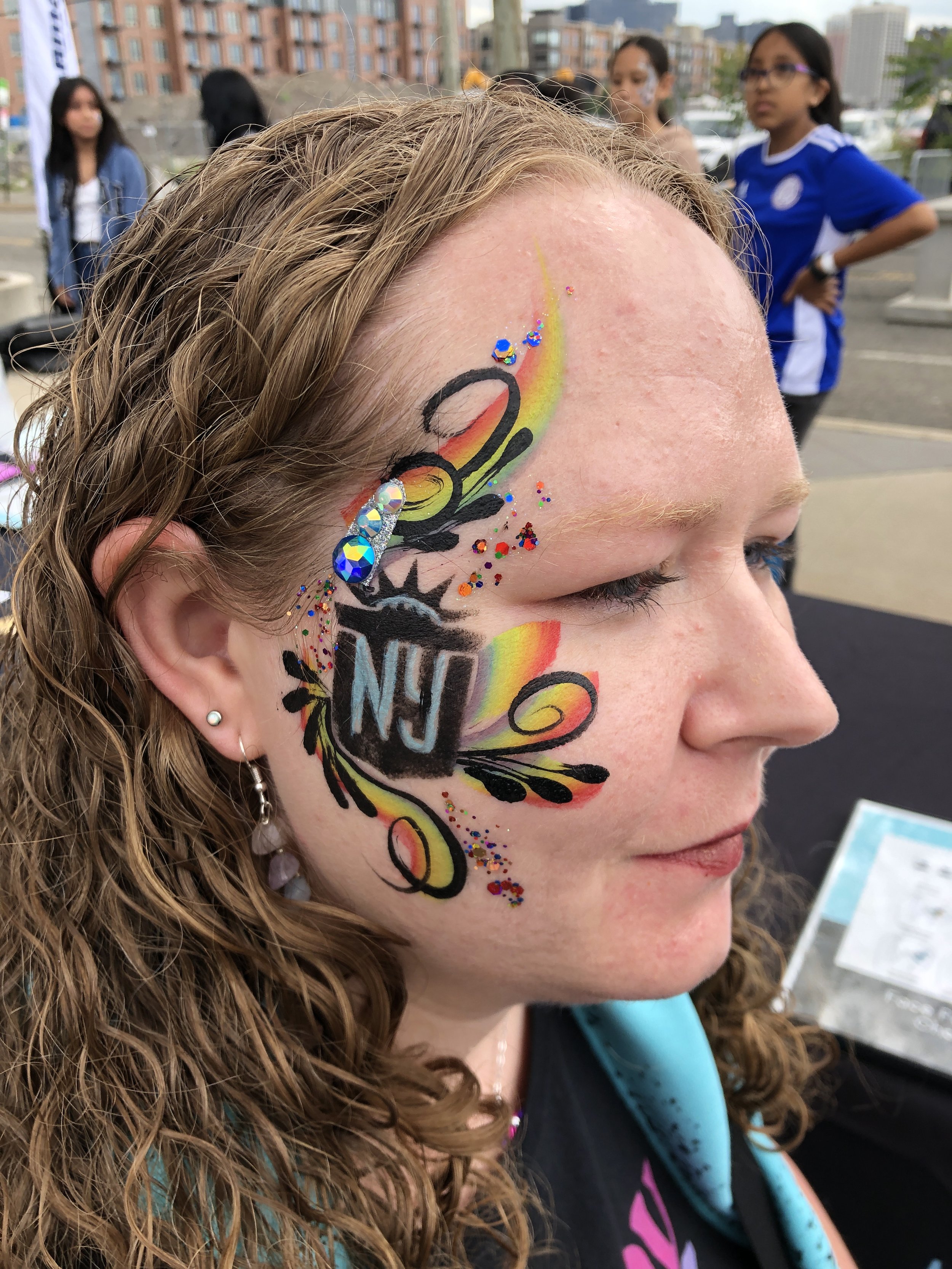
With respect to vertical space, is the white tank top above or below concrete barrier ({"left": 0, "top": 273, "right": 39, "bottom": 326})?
above

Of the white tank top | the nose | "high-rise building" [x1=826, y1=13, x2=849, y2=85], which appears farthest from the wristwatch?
"high-rise building" [x1=826, y1=13, x2=849, y2=85]

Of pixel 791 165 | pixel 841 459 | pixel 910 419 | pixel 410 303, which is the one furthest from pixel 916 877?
pixel 910 419

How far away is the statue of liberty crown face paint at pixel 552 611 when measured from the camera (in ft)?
2.53

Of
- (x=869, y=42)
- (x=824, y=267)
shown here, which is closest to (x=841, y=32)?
(x=869, y=42)

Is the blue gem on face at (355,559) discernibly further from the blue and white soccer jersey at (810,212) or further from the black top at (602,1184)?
the blue and white soccer jersey at (810,212)

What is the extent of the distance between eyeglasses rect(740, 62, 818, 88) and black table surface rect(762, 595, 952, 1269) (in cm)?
213

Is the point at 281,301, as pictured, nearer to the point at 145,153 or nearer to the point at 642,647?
the point at 642,647

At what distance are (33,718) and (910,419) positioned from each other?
683 cm

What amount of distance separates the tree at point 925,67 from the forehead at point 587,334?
2791 centimetres

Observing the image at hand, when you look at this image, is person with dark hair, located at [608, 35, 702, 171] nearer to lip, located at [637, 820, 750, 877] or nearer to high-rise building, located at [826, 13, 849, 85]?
lip, located at [637, 820, 750, 877]

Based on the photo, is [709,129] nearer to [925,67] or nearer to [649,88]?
[925,67]

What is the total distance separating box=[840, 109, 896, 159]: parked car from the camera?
20.2 metres

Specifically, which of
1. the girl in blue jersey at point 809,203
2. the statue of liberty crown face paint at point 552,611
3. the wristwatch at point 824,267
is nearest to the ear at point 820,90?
the girl in blue jersey at point 809,203

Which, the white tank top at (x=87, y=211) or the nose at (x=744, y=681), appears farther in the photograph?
the white tank top at (x=87, y=211)
